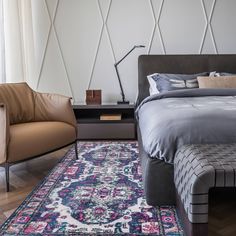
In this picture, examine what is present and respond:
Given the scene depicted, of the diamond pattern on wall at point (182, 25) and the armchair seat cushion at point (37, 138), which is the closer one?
the armchair seat cushion at point (37, 138)

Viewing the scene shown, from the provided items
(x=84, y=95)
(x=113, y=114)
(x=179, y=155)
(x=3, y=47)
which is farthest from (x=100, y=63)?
(x=179, y=155)

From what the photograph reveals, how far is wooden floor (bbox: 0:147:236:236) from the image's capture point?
1.79 metres

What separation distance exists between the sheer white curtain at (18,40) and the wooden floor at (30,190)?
1.30m

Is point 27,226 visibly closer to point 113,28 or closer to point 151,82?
point 151,82

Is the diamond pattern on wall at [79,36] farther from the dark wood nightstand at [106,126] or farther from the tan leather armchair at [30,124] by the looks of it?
the tan leather armchair at [30,124]

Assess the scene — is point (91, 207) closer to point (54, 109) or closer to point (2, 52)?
point (54, 109)

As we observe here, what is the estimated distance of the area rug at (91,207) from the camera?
1.75 meters

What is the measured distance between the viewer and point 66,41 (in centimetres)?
423

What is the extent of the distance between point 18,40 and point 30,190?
2231 millimetres

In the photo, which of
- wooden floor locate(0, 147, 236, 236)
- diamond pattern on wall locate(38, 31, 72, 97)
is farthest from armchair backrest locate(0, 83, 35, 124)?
diamond pattern on wall locate(38, 31, 72, 97)

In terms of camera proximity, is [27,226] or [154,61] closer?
[27,226]

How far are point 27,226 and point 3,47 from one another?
2.58 metres

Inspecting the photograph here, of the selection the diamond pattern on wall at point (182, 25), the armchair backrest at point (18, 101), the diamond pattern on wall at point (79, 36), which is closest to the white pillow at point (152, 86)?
the diamond pattern on wall at point (182, 25)

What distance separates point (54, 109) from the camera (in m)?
3.04
